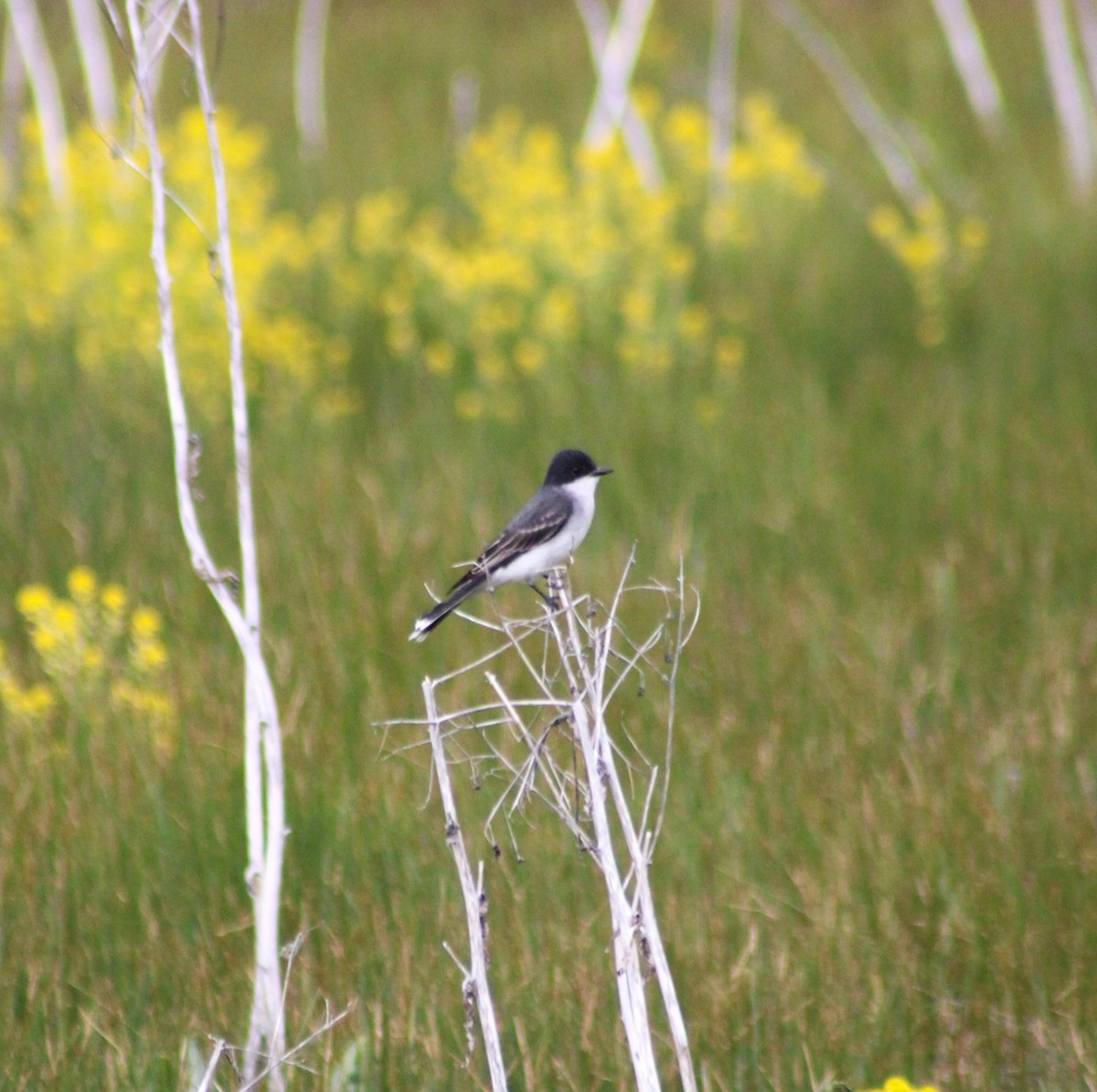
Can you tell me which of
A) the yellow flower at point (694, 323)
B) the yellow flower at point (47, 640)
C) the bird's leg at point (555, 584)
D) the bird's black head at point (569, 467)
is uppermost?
the yellow flower at point (694, 323)

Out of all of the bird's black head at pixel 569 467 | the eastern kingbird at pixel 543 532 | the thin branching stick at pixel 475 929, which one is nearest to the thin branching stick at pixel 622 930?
the thin branching stick at pixel 475 929

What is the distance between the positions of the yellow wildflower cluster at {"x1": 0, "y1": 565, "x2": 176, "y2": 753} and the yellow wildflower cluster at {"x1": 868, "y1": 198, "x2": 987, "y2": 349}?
15.2 ft

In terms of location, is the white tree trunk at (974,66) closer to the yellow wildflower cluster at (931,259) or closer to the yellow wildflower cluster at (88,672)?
the yellow wildflower cluster at (931,259)

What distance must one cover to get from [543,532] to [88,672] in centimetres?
141

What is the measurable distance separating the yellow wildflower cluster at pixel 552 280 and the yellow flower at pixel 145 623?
2.16 m

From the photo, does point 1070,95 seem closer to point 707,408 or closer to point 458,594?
point 707,408

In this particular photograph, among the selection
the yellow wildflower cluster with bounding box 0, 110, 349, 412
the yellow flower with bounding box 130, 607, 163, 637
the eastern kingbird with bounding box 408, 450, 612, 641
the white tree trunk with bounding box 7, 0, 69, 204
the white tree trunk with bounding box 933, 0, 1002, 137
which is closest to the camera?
the eastern kingbird with bounding box 408, 450, 612, 641

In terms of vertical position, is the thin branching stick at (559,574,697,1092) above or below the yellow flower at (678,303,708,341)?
below

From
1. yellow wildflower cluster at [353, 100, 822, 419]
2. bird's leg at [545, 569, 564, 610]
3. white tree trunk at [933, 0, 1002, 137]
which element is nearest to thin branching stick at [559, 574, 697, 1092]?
bird's leg at [545, 569, 564, 610]

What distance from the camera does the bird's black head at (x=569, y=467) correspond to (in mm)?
4004

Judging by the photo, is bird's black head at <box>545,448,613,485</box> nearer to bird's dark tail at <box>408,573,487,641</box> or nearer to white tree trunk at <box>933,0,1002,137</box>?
bird's dark tail at <box>408,573,487,641</box>

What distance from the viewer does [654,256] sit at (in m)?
8.20

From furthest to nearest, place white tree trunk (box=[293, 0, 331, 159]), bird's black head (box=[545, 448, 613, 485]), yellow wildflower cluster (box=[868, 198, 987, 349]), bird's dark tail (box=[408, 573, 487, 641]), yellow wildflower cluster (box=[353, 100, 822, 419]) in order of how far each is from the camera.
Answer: white tree trunk (box=[293, 0, 331, 159]) → yellow wildflower cluster (box=[868, 198, 987, 349]) → yellow wildflower cluster (box=[353, 100, 822, 419]) → bird's black head (box=[545, 448, 613, 485]) → bird's dark tail (box=[408, 573, 487, 641])

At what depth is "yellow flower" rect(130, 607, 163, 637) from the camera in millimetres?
4309
